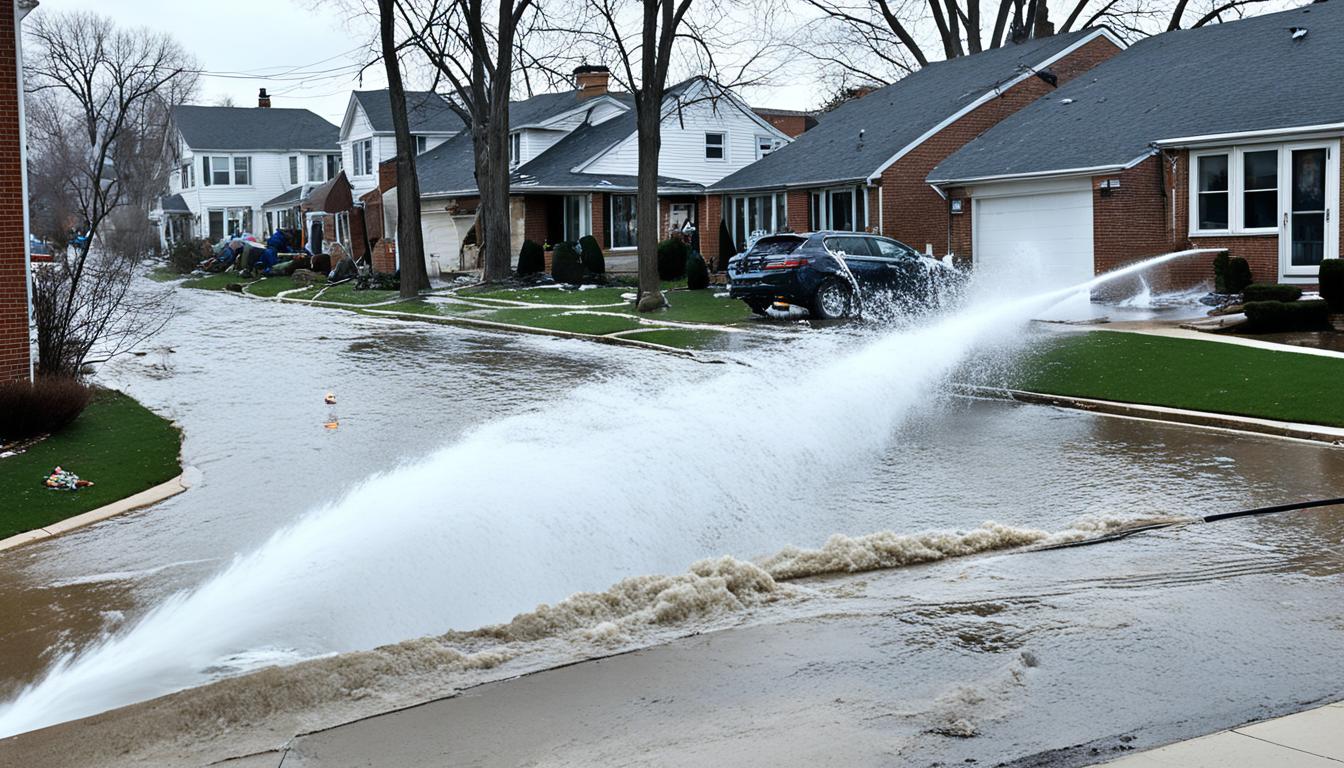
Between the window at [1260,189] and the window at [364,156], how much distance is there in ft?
145

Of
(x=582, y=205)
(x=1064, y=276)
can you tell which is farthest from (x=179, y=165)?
(x=1064, y=276)

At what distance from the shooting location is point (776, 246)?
27.0m

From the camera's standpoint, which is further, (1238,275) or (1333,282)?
(1238,275)

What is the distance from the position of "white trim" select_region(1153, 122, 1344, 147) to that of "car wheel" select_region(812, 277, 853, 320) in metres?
7.53

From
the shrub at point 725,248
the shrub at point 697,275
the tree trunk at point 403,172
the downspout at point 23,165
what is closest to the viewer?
the downspout at point 23,165

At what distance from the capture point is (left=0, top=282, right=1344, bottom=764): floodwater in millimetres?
7406

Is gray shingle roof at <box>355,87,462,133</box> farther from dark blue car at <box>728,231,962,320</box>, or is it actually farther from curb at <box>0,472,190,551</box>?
curb at <box>0,472,190,551</box>

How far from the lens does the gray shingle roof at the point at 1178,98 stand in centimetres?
2630

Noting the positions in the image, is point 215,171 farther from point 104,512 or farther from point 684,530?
point 684,530

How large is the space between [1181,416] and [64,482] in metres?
12.1

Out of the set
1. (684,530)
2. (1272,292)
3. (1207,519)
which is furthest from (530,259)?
(1207,519)

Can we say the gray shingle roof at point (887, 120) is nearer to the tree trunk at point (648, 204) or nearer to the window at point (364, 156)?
the tree trunk at point (648, 204)

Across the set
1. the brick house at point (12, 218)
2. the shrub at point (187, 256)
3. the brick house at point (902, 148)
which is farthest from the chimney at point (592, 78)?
the brick house at point (12, 218)

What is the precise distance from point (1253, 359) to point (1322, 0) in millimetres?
18049
